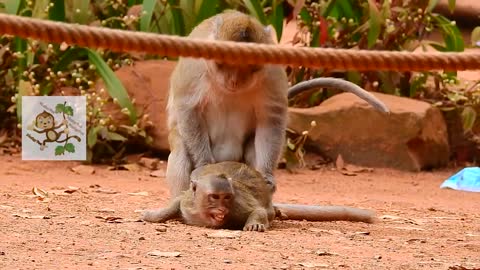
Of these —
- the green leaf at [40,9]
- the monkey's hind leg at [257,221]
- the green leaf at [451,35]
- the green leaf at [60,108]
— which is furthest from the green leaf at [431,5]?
the monkey's hind leg at [257,221]

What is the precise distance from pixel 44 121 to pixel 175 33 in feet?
5.79

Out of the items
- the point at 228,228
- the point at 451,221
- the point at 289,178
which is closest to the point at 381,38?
the point at 289,178

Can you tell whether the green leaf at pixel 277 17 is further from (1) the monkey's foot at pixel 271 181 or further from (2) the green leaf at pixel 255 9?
(1) the monkey's foot at pixel 271 181

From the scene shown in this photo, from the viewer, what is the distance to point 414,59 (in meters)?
4.11

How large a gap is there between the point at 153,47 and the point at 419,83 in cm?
750

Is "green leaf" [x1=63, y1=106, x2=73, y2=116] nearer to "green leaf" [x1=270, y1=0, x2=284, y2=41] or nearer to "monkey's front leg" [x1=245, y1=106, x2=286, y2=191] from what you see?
"green leaf" [x1=270, y1=0, x2=284, y2=41]

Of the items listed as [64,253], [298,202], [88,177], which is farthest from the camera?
[88,177]

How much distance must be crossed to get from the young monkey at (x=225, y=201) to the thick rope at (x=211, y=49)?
7.31ft

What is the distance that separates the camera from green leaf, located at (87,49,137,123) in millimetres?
9484

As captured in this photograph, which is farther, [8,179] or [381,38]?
[381,38]

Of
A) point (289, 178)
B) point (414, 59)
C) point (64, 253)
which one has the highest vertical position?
point (414, 59)

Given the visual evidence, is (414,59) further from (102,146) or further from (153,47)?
(102,146)

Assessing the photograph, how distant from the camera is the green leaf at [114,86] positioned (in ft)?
31.1

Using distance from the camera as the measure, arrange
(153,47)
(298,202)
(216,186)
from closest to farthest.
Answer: (153,47) < (216,186) < (298,202)
